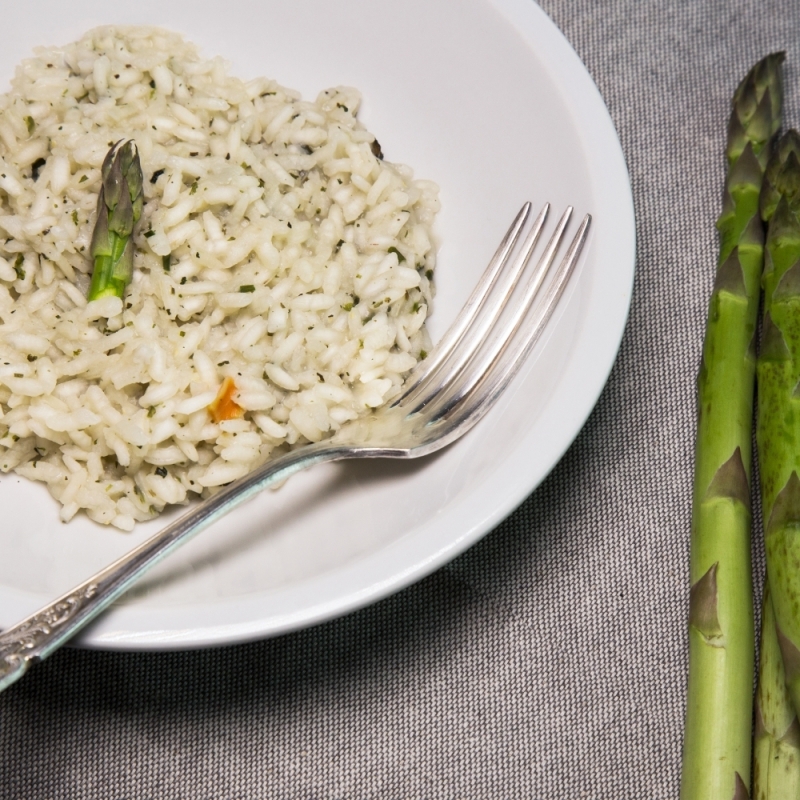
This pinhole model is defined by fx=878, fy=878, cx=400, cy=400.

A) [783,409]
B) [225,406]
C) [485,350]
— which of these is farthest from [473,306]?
[783,409]

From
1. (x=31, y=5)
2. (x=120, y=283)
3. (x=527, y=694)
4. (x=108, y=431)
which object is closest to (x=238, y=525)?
(x=108, y=431)

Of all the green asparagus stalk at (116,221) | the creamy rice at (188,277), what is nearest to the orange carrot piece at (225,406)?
the creamy rice at (188,277)

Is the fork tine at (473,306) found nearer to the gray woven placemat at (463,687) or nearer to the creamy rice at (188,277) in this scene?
the creamy rice at (188,277)

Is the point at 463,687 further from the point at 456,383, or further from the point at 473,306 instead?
the point at 473,306

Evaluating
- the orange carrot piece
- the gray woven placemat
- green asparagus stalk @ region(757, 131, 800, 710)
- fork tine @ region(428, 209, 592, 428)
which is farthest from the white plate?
green asparagus stalk @ region(757, 131, 800, 710)

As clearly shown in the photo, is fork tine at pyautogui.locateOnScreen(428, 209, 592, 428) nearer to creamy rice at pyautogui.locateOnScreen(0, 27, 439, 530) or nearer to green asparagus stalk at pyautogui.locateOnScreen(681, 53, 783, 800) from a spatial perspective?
creamy rice at pyautogui.locateOnScreen(0, 27, 439, 530)
